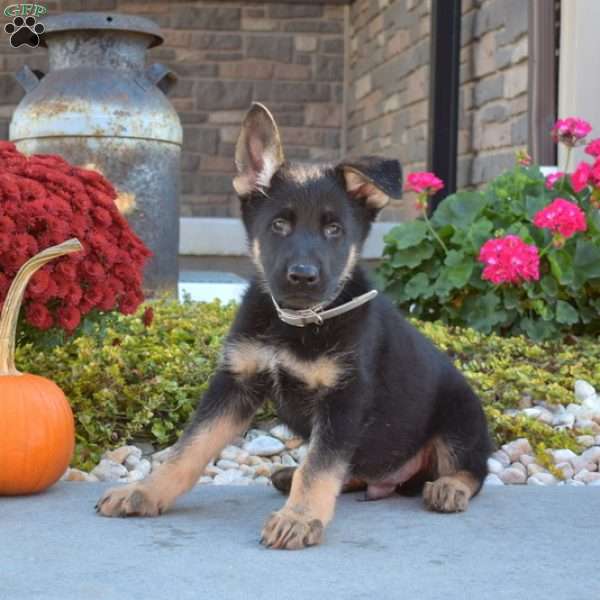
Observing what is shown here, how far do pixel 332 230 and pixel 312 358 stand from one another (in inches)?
15.0

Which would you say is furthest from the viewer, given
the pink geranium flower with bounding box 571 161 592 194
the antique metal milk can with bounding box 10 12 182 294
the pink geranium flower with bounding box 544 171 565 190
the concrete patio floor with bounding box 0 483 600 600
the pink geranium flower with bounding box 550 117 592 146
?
the antique metal milk can with bounding box 10 12 182 294

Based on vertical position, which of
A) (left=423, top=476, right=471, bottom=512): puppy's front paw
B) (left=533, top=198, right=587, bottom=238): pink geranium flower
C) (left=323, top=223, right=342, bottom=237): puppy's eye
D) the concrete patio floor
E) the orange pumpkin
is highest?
(left=533, top=198, right=587, bottom=238): pink geranium flower

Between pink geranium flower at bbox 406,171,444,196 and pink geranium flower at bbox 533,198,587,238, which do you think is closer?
pink geranium flower at bbox 533,198,587,238

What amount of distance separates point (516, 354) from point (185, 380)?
6.04 feet

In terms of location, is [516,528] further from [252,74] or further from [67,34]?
[252,74]

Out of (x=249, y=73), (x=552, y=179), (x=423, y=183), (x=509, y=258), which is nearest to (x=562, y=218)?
(x=509, y=258)

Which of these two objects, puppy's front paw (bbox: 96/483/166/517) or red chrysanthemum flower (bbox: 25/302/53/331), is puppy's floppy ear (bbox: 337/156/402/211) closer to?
puppy's front paw (bbox: 96/483/166/517)

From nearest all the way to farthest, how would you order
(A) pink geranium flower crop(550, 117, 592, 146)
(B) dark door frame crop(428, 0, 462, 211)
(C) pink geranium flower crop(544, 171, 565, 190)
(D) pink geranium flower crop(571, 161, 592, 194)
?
(D) pink geranium flower crop(571, 161, 592, 194) < (A) pink geranium flower crop(550, 117, 592, 146) < (C) pink geranium flower crop(544, 171, 565, 190) < (B) dark door frame crop(428, 0, 462, 211)

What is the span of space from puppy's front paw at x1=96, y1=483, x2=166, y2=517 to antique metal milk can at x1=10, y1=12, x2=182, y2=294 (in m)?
4.29

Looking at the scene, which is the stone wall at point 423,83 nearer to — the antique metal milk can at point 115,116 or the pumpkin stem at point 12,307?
the antique metal milk can at point 115,116

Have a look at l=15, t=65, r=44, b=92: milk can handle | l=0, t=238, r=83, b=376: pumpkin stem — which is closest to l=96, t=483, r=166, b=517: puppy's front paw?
l=0, t=238, r=83, b=376: pumpkin stem

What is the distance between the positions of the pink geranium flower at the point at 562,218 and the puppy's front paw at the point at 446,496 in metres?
2.64

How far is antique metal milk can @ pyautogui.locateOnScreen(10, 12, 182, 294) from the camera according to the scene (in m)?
7.62

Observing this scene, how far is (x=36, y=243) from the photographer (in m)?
4.31
